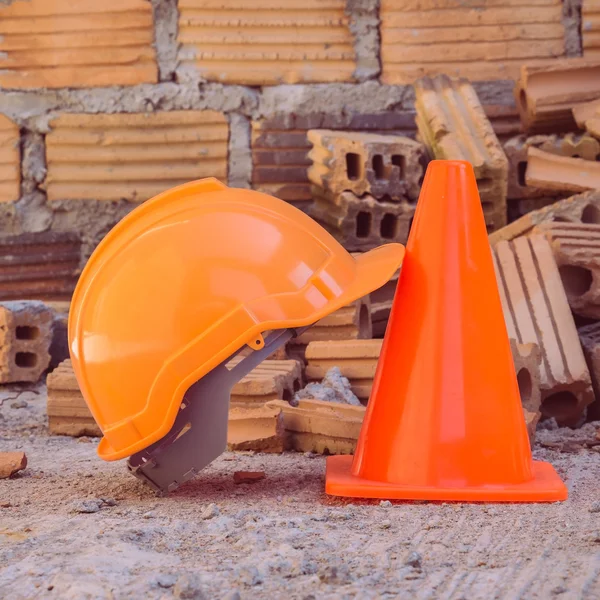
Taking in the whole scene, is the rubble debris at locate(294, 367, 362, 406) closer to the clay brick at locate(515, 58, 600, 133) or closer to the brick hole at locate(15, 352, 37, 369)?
the brick hole at locate(15, 352, 37, 369)

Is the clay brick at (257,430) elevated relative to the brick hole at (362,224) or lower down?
lower down

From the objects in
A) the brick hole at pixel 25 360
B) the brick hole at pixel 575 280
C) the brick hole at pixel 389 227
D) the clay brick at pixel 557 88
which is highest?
the clay brick at pixel 557 88

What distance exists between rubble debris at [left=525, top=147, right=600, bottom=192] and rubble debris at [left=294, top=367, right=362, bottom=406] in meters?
1.76

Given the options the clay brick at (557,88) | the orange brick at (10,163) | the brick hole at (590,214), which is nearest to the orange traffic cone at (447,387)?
the brick hole at (590,214)

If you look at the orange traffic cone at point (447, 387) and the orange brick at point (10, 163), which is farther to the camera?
the orange brick at point (10, 163)

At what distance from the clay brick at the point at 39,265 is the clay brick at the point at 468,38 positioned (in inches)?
78.5

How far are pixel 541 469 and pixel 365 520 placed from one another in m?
0.68

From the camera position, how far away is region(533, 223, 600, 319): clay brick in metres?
3.97

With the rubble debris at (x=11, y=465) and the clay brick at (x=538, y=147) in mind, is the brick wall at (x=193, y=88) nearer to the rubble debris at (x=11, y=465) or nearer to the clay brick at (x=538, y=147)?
the clay brick at (x=538, y=147)

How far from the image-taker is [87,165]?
5398 mm

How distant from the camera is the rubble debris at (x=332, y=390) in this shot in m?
3.47

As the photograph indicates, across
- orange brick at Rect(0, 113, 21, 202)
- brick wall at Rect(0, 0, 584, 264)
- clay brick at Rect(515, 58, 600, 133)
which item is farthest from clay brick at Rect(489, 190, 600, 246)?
orange brick at Rect(0, 113, 21, 202)

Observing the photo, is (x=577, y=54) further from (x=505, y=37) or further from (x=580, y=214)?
(x=580, y=214)

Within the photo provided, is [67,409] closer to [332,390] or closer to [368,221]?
[332,390]
